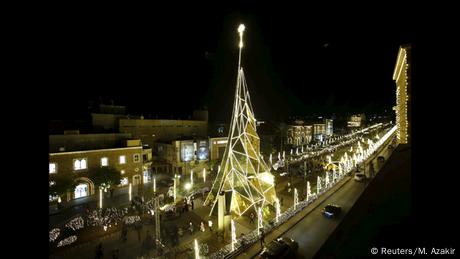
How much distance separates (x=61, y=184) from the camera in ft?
65.8

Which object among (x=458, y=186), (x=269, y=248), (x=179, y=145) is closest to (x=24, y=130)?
(x=458, y=186)

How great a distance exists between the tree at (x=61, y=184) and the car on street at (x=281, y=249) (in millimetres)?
19106

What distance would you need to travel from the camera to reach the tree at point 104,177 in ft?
71.1

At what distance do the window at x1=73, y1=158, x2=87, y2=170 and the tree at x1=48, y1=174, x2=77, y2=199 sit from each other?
0.96 meters

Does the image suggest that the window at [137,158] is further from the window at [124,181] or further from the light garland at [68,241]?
the light garland at [68,241]

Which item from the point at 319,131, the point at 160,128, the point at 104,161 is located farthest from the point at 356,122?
the point at 104,161

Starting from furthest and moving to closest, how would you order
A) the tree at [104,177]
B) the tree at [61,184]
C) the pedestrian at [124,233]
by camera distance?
the tree at [104,177]
the tree at [61,184]
the pedestrian at [124,233]

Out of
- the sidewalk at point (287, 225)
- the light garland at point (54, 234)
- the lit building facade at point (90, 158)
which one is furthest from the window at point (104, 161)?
the sidewalk at point (287, 225)

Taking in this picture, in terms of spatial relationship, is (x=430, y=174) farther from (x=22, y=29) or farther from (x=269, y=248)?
(x=269, y=248)

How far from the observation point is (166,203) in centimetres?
1956

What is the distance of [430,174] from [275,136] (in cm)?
4494

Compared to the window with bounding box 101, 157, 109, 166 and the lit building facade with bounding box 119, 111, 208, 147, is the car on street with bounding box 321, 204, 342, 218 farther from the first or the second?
the lit building facade with bounding box 119, 111, 208, 147

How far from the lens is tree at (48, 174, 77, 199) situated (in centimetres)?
1917

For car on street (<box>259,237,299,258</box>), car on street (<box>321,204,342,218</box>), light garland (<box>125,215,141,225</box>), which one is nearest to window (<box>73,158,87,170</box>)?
light garland (<box>125,215,141,225</box>)
